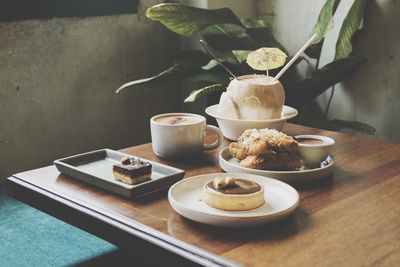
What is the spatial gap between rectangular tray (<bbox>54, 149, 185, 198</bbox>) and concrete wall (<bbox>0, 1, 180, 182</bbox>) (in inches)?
46.6

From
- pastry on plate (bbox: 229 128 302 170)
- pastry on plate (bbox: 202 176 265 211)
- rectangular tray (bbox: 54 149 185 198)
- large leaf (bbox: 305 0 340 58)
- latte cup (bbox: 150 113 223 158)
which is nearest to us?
pastry on plate (bbox: 202 176 265 211)

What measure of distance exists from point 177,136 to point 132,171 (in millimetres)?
268

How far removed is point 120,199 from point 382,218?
0.58 m

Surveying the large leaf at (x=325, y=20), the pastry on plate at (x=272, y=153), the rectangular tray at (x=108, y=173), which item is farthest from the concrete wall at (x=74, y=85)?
the pastry on plate at (x=272, y=153)

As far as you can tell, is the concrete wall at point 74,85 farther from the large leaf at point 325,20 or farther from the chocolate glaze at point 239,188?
the chocolate glaze at point 239,188

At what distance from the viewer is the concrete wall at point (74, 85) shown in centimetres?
262

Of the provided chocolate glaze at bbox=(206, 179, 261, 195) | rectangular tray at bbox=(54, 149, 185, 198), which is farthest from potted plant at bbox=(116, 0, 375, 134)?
chocolate glaze at bbox=(206, 179, 261, 195)

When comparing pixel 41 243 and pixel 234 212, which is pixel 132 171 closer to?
pixel 234 212

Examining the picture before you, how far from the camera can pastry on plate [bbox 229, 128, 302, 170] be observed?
141 centimetres

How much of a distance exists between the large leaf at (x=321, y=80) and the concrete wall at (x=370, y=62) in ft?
0.65

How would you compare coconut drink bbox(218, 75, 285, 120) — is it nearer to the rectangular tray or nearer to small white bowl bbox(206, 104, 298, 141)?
small white bowl bbox(206, 104, 298, 141)

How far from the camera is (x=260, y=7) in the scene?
3.40m

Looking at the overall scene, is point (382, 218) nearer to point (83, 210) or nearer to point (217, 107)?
point (83, 210)

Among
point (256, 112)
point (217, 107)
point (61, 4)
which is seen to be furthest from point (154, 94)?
point (256, 112)
